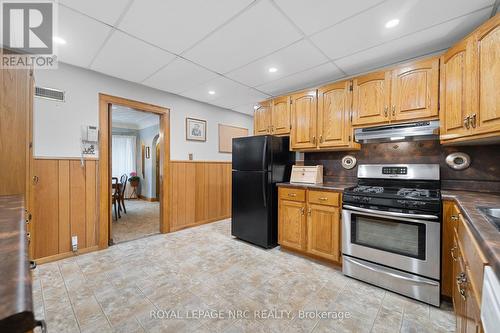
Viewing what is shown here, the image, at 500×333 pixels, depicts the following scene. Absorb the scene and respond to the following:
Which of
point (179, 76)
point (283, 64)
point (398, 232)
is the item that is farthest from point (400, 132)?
point (179, 76)

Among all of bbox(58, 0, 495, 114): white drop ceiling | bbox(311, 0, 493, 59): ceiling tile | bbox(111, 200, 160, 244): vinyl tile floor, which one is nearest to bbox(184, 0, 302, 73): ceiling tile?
bbox(58, 0, 495, 114): white drop ceiling

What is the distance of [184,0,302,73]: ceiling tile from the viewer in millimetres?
1777

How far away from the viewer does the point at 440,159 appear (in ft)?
7.48

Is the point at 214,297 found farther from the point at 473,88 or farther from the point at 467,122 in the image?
the point at 473,88

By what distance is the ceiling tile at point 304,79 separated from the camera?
2734mm

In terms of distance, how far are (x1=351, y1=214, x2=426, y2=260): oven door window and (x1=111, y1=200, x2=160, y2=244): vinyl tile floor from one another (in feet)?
10.2

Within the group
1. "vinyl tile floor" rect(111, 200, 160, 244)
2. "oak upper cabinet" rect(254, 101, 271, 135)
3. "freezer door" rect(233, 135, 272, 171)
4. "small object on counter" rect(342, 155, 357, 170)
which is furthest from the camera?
"vinyl tile floor" rect(111, 200, 160, 244)

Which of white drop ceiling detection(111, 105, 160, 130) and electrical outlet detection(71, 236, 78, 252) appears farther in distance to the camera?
white drop ceiling detection(111, 105, 160, 130)

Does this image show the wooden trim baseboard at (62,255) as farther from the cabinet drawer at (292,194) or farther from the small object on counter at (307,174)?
the small object on counter at (307,174)

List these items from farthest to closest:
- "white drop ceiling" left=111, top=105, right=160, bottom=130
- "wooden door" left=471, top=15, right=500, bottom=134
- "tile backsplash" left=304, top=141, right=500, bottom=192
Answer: "white drop ceiling" left=111, top=105, right=160, bottom=130 < "tile backsplash" left=304, top=141, right=500, bottom=192 < "wooden door" left=471, top=15, right=500, bottom=134

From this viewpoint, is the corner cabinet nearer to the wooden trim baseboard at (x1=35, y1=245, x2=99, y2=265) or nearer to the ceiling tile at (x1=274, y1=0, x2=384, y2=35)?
the ceiling tile at (x1=274, y1=0, x2=384, y2=35)

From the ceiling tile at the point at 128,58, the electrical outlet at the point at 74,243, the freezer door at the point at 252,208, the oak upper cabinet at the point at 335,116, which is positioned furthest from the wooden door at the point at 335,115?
the electrical outlet at the point at 74,243

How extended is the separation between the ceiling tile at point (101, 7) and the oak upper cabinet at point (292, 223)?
2.44 meters

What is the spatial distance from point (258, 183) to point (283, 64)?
1.52 metres
